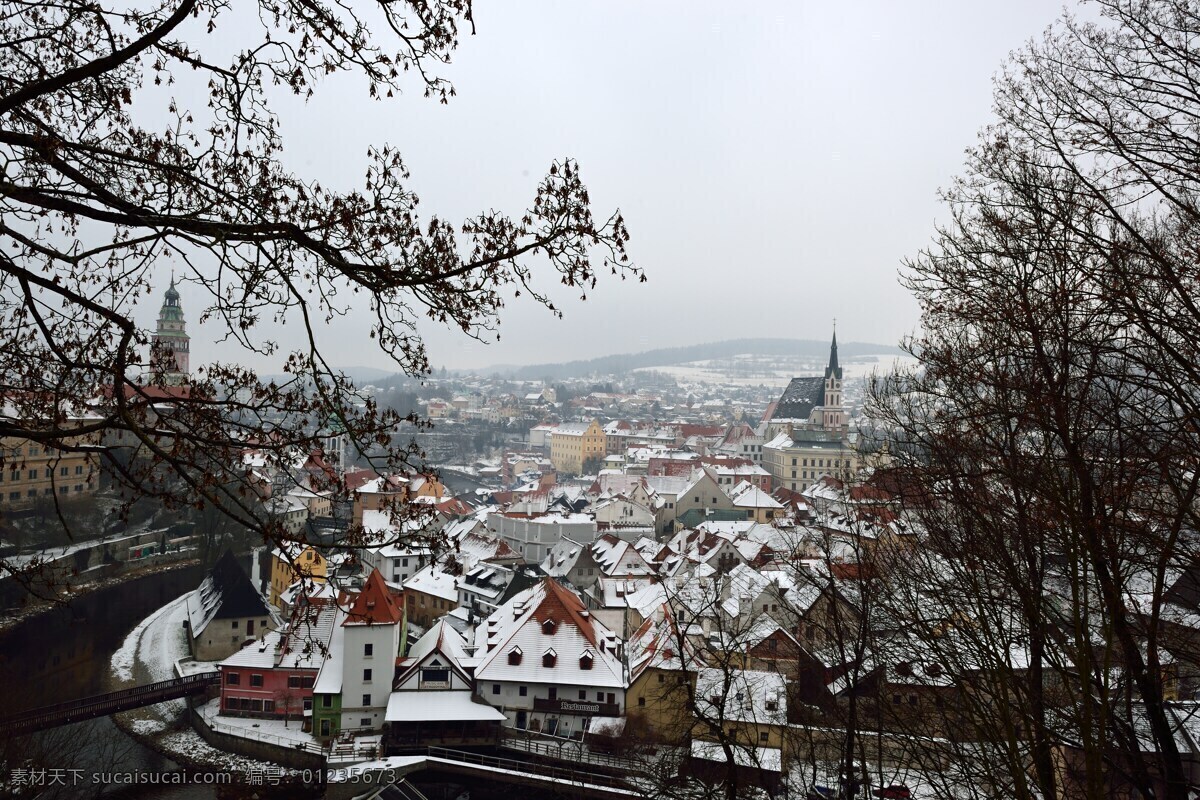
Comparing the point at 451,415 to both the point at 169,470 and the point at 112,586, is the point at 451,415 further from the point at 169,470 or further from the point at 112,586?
the point at 169,470

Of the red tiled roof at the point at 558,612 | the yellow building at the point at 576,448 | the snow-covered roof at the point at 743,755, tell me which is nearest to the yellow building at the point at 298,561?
the snow-covered roof at the point at 743,755

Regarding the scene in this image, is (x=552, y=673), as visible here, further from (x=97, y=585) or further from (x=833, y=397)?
(x=833, y=397)

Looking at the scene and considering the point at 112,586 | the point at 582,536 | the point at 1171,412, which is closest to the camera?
the point at 1171,412

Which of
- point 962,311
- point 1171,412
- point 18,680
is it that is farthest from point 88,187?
point 18,680

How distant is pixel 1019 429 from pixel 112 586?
1259 inches

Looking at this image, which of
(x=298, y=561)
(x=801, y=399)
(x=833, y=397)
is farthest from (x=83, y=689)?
(x=801, y=399)

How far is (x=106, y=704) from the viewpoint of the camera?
57.3 ft

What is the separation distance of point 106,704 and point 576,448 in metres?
61.4

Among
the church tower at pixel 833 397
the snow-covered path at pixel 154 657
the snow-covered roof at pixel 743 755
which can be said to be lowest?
the snow-covered path at pixel 154 657

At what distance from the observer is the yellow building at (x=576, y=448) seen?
3054 inches

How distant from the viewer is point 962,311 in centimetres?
472

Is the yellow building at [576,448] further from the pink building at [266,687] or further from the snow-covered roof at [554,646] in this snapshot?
the pink building at [266,687]

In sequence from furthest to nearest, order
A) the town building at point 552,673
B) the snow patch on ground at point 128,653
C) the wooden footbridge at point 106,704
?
the snow patch on ground at point 128,653 < the town building at point 552,673 < the wooden footbridge at point 106,704

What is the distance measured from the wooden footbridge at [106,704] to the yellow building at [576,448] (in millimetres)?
57195
